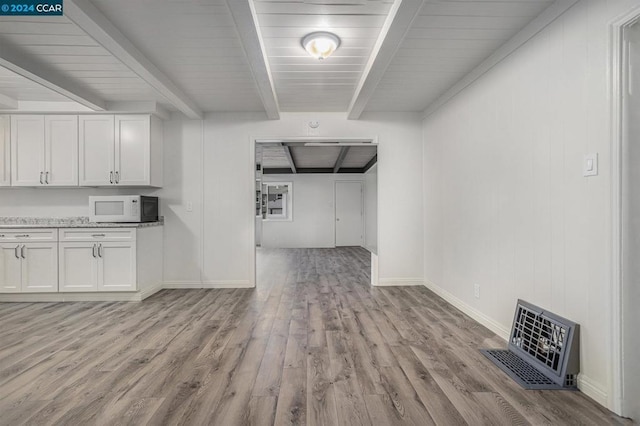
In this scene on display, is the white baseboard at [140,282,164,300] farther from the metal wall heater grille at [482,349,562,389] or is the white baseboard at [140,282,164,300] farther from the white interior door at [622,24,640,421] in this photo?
the white interior door at [622,24,640,421]

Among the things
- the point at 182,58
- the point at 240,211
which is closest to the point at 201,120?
the point at 240,211

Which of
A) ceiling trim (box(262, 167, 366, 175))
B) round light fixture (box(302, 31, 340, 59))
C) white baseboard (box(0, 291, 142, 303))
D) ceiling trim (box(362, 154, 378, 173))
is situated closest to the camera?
round light fixture (box(302, 31, 340, 59))

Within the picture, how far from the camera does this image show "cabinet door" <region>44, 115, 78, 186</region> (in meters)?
3.90

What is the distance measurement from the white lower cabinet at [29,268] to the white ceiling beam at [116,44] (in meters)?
2.23

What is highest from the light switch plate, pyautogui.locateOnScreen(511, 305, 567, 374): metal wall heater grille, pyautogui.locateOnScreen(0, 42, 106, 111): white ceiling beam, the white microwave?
pyautogui.locateOnScreen(0, 42, 106, 111): white ceiling beam

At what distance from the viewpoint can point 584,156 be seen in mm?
1860

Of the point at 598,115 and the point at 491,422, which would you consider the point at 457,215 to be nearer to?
the point at 598,115

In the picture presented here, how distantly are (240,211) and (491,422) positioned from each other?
352 cm

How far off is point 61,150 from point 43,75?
132cm

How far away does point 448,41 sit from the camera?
2.53 metres

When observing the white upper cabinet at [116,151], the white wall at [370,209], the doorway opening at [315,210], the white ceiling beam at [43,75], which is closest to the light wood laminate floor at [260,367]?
the white upper cabinet at [116,151]

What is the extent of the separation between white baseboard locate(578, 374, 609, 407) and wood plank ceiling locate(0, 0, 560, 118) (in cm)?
233

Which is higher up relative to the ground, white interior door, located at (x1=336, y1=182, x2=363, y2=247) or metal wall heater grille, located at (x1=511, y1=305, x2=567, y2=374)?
white interior door, located at (x1=336, y1=182, x2=363, y2=247)

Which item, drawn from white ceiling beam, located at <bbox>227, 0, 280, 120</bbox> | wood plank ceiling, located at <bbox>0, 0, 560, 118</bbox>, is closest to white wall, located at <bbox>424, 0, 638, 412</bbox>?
wood plank ceiling, located at <bbox>0, 0, 560, 118</bbox>
